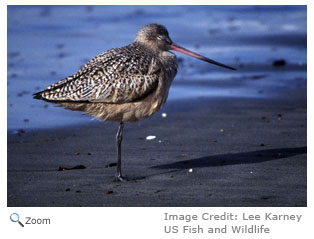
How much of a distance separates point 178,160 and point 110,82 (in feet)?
4.28

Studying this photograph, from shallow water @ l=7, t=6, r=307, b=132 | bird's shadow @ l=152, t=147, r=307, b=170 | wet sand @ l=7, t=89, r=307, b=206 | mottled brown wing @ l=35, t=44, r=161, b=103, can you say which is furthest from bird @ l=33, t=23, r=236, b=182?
shallow water @ l=7, t=6, r=307, b=132

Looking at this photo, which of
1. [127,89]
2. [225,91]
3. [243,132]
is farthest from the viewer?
[225,91]

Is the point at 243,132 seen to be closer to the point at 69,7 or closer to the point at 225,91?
the point at 225,91

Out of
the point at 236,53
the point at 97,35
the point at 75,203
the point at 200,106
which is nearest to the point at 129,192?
the point at 75,203

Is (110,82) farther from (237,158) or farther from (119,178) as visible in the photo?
(237,158)

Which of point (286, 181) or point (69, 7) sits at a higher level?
point (69, 7)

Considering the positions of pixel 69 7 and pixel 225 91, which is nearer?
pixel 225 91

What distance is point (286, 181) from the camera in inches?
267

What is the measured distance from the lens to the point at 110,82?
7152mm

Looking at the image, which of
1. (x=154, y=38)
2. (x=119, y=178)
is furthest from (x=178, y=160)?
(x=154, y=38)

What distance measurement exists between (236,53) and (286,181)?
8.03m
